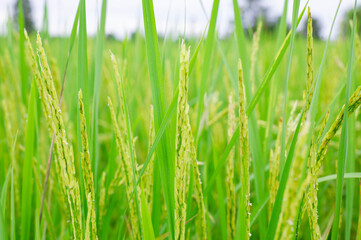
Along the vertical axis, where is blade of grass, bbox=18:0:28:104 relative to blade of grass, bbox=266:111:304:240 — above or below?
above

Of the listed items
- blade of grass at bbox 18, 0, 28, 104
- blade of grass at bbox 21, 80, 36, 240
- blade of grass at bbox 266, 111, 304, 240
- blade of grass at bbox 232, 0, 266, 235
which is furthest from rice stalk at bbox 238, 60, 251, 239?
blade of grass at bbox 18, 0, 28, 104

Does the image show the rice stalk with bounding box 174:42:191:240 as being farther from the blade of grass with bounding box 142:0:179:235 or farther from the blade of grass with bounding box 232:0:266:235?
the blade of grass with bounding box 232:0:266:235

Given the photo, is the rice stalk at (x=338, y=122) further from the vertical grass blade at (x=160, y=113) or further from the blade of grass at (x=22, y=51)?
the blade of grass at (x=22, y=51)

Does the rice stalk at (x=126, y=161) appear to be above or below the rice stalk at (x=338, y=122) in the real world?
below

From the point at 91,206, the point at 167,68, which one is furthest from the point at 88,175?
the point at 167,68

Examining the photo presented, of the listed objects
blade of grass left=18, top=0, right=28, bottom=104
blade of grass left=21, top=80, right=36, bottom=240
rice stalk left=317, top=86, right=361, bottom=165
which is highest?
blade of grass left=18, top=0, right=28, bottom=104

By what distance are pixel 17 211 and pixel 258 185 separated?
2.34 feet

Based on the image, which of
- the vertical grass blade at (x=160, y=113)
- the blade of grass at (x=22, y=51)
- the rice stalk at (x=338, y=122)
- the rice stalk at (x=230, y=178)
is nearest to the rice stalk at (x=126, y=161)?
the vertical grass blade at (x=160, y=113)

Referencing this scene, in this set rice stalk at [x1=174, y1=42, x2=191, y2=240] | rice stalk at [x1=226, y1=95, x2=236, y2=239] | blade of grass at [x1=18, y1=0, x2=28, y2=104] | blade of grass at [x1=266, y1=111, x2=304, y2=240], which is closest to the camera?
rice stalk at [x1=174, y1=42, x2=191, y2=240]

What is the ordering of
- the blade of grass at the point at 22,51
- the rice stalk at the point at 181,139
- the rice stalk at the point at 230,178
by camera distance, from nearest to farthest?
the rice stalk at the point at 181,139 → the rice stalk at the point at 230,178 → the blade of grass at the point at 22,51

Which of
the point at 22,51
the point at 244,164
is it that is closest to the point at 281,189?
the point at 244,164

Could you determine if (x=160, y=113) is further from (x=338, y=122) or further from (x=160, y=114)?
(x=338, y=122)

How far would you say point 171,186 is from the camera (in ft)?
1.91

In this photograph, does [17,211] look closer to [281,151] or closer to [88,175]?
[88,175]
